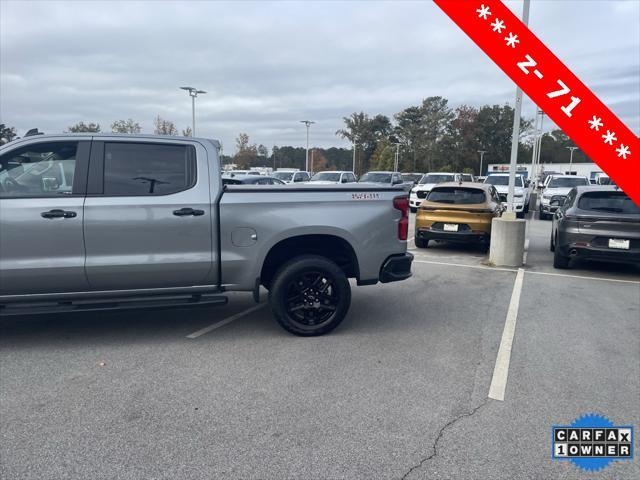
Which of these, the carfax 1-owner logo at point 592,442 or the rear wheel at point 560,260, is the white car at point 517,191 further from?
the carfax 1-owner logo at point 592,442

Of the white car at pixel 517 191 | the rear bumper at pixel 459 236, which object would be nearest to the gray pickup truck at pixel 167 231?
the rear bumper at pixel 459 236

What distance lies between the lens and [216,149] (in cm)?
506

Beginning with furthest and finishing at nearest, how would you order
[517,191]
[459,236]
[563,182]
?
[563,182], [517,191], [459,236]

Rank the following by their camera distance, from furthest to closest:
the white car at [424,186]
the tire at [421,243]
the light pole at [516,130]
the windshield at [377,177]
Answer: the windshield at [377,177], the white car at [424,186], the tire at [421,243], the light pole at [516,130]

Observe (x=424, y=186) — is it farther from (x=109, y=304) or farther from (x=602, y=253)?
(x=109, y=304)

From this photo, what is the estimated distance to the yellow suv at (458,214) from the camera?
10.5 m

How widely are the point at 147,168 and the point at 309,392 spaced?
105 inches

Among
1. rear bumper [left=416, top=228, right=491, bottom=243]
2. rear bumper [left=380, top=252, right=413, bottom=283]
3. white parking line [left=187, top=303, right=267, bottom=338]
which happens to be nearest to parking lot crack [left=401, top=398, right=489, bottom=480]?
rear bumper [left=380, top=252, right=413, bottom=283]

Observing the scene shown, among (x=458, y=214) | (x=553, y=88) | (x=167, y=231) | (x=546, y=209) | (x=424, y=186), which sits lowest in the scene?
(x=546, y=209)

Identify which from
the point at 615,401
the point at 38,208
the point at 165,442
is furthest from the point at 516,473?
the point at 38,208

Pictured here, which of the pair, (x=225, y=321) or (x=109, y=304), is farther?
(x=225, y=321)

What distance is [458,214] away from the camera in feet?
34.8

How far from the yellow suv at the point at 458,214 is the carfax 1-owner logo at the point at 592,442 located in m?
7.30

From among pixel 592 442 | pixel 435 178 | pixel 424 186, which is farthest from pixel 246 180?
pixel 435 178
